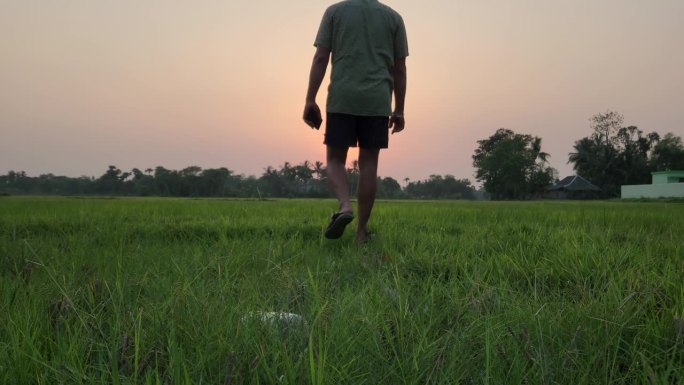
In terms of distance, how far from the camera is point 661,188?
1732 inches

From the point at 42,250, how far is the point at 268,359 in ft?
8.10

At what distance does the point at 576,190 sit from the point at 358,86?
79.7 metres

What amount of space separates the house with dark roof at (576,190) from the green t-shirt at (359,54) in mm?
77033

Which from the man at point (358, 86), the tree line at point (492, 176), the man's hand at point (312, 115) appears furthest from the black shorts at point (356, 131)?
the tree line at point (492, 176)

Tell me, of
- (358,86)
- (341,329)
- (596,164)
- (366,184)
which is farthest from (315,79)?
(596,164)

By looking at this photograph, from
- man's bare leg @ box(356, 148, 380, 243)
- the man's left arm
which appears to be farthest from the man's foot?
the man's left arm

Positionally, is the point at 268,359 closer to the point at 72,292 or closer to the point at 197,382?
the point at 197,382

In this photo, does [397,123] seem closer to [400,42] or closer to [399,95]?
[399,95]

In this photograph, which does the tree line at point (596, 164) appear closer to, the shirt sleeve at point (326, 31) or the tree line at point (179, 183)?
the tree line at point (179, 183)

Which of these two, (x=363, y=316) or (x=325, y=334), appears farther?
(x=363, y=316)

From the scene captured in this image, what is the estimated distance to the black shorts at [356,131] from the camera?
3.61 metres

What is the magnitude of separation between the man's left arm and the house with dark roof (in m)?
77.2

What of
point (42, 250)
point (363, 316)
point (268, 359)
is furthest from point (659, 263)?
point (42, 250)

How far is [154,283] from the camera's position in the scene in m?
1.75
